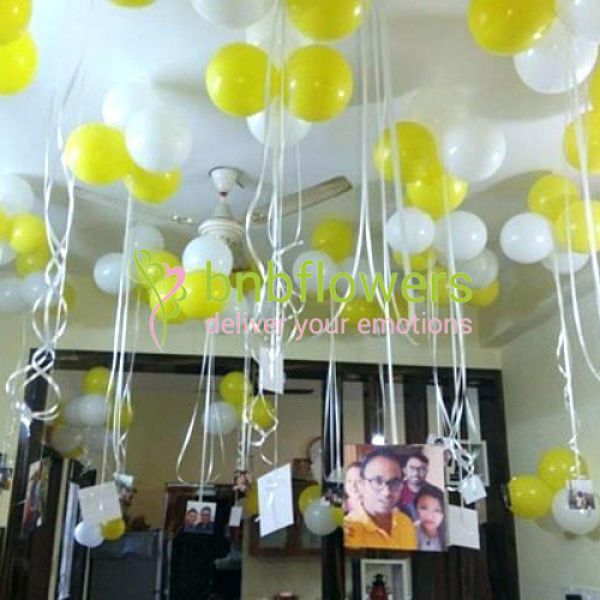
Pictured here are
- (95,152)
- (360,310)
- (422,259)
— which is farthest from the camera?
(360,310)

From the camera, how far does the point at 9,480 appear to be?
2.61 m

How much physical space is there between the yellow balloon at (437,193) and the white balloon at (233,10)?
0.71 m

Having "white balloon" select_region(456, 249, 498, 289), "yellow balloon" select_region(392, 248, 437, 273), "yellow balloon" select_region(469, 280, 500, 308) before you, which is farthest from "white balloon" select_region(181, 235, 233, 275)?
"yellow balloon" select_region(469, 280, 500, 308)

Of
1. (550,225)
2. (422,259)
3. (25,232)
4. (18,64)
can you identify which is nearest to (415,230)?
(422,259)

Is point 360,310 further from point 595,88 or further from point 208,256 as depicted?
point 595,88

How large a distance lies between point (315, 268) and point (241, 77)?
877mm

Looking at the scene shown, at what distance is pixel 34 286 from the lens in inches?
91.5

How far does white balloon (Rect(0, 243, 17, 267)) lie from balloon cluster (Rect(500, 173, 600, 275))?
60.1 inches

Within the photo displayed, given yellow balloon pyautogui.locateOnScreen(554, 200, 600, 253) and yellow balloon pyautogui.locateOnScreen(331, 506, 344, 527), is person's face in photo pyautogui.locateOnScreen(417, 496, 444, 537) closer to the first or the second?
yellow balloon pyautogui.locateOnScreen(554, 200, 600, 253)

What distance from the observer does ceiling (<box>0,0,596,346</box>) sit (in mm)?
1474

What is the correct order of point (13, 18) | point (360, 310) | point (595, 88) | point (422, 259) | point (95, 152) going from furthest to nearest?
Answer: point (360, 310)
point (422, 259)
point (95, 152)
point (595, 88)
point (13, 18)

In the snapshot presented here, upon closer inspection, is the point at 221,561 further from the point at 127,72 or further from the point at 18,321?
the point at 127,72

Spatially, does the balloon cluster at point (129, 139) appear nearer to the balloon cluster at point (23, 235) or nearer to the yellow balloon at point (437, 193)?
the balloon cluster at point (23, 235)

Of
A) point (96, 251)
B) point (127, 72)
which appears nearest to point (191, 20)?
point (127, 72)
